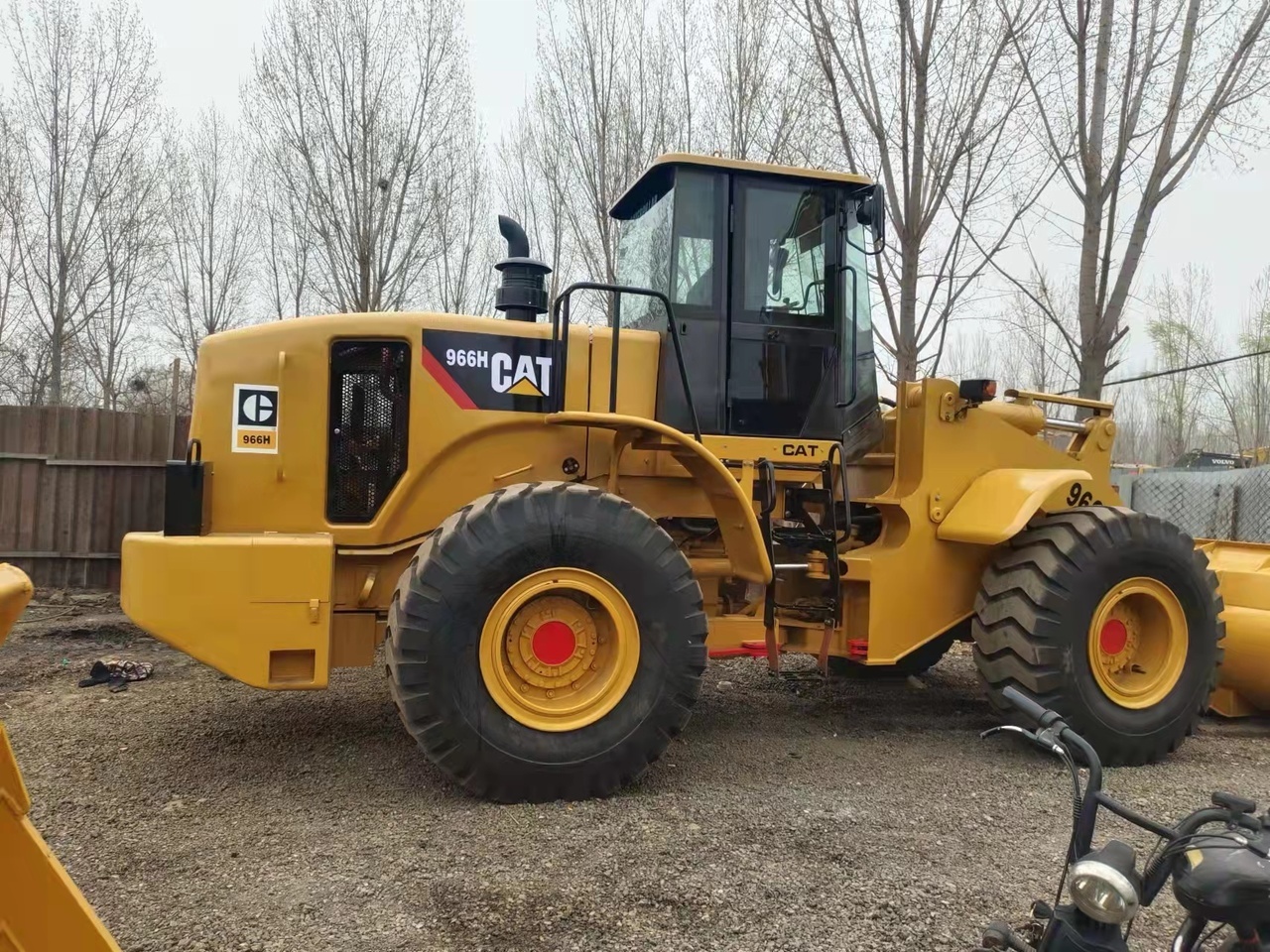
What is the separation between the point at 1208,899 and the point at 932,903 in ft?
5.07

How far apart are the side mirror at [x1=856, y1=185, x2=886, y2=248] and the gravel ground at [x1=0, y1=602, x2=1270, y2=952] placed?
2.76 m

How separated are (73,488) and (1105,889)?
9.92 m

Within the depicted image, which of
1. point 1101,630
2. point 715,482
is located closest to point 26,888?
point 715,482

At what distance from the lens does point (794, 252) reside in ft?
16.3

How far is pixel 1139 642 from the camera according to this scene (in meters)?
5.03

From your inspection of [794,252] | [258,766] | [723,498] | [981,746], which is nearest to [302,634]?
[258,766]

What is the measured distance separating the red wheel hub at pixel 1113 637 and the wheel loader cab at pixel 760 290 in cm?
168

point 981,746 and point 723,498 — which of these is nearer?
point 723,498

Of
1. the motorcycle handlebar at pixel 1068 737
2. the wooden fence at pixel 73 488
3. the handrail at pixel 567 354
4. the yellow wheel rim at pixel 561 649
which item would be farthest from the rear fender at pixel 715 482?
the wooden fence at pixel 73 488

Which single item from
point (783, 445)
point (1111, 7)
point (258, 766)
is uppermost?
point (1111, 7)

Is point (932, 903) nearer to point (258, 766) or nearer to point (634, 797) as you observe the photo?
point (634, 797)

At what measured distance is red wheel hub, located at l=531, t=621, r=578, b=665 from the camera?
3.97 meters

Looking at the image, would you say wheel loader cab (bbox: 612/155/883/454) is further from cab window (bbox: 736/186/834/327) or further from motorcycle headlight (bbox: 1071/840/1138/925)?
motorcycle headlight (bbox: 1071/840/1138/925)

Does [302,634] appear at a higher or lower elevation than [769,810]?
higher
